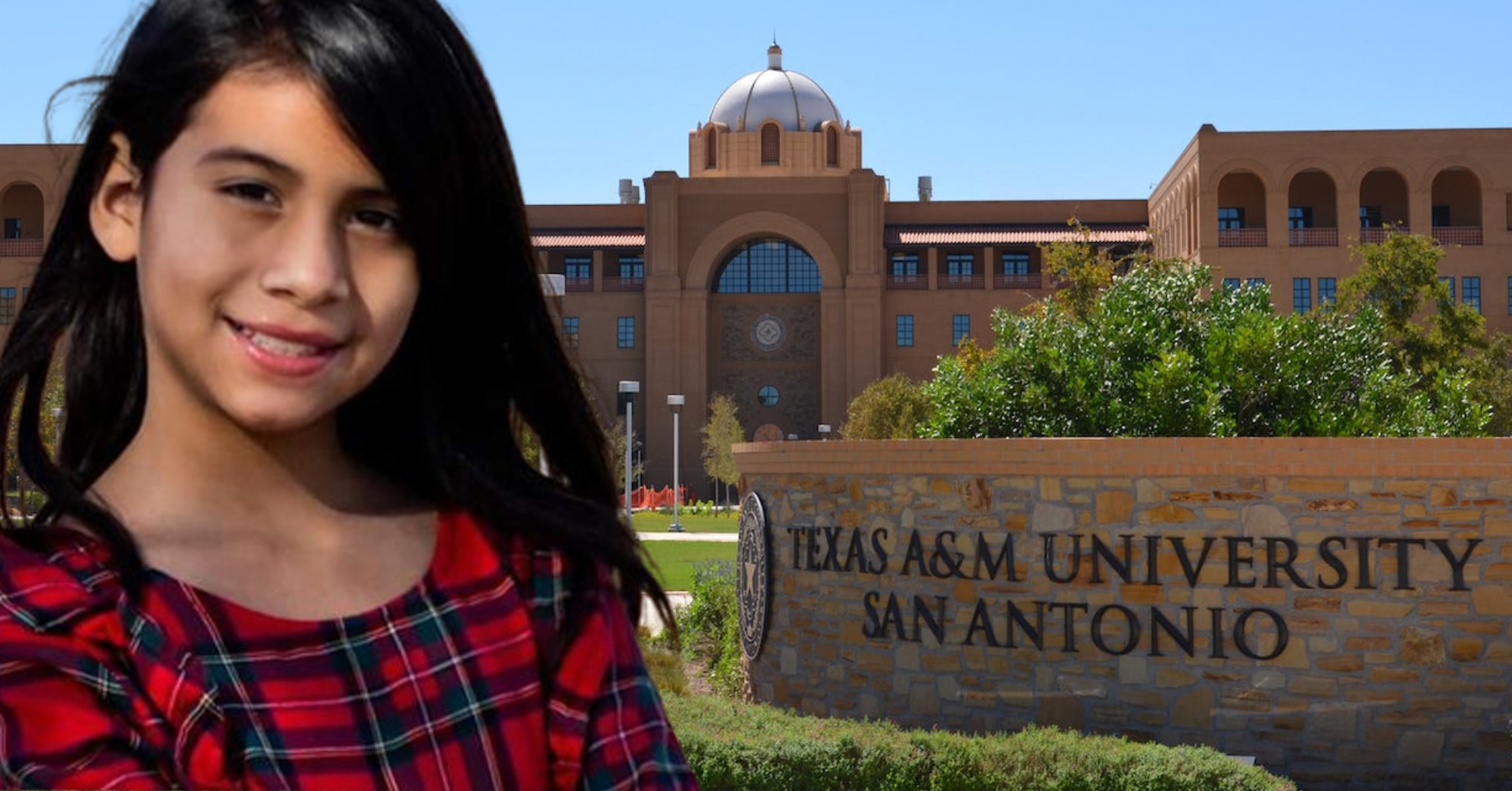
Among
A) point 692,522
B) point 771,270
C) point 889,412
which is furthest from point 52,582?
point 771,270

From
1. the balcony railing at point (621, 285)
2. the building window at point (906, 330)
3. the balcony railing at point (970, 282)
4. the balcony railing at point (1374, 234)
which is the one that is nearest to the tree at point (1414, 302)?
the balcony railing at point (1374, 234)

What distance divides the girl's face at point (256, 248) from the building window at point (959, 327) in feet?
193

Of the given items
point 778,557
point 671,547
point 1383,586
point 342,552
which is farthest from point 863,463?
point 671,547

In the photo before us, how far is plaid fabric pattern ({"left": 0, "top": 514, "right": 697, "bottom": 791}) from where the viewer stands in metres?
1.10

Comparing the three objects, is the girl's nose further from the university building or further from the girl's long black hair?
the university building

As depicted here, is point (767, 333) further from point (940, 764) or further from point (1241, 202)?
point (940, 764)

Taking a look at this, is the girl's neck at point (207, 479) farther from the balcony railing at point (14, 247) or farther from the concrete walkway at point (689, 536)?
the balcony railing at point (14, 247)

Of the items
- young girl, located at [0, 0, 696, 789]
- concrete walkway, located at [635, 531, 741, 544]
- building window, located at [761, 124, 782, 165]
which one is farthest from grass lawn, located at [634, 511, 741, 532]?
young girl, located at [0, 0, 696, 789]

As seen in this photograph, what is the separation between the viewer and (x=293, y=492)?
4.38ft

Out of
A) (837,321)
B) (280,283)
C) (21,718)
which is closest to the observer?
(21,718)

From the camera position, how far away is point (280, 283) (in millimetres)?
1241

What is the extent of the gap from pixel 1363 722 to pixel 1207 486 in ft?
5.16

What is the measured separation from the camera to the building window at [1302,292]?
50.6 meters

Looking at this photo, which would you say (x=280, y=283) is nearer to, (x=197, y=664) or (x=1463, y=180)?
(x=197, y=664)
